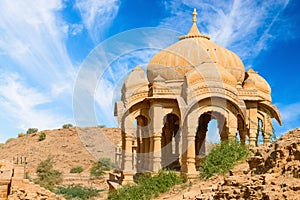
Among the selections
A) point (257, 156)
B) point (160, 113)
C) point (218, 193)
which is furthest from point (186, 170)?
point (218, 193)

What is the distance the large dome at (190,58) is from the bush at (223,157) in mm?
4516

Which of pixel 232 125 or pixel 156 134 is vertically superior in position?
pixel 232 125

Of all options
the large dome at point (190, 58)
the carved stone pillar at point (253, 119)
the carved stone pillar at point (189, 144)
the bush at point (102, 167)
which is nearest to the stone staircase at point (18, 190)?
the carved stone pillar at point (189, 144)

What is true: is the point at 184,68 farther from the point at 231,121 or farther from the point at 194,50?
the point at 231,121

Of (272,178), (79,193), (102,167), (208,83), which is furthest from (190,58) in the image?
(102,167)

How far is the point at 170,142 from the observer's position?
19.5 meters

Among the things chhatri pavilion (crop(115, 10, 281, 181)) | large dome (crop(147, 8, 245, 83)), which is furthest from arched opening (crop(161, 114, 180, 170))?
large dome (crop(147, 8, 245, 83))

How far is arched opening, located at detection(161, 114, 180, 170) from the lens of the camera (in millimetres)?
17703

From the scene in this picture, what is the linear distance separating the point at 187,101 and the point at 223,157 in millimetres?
3512

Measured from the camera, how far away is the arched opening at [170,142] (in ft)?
58.1

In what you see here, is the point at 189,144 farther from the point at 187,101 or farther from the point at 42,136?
the point at 42,136

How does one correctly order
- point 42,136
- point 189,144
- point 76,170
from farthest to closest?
point 42,136 < point 76,170 < point 189,144

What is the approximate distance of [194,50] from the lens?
17.4m

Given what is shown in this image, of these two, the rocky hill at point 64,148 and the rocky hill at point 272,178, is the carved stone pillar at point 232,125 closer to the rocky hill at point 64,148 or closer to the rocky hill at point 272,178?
the rocky hill at point 272,178
